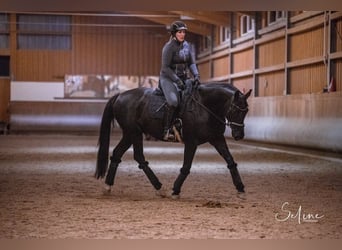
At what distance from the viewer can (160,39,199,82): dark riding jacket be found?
724 centimetres

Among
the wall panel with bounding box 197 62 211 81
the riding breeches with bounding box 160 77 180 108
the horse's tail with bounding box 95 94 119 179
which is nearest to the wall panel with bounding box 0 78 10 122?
the wall panel with bounding box 197 62 211 81

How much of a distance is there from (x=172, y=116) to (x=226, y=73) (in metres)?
17.0

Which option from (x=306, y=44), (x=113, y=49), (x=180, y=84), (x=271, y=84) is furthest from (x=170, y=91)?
(x=113, y=49)

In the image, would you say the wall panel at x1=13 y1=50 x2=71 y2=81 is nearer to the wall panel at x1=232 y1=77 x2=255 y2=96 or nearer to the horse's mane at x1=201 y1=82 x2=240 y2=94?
the wall panel at x1=232 y1=77 x2=255 y2=96

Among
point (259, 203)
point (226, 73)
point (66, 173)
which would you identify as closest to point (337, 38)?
point (66, 173)

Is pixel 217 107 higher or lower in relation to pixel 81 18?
lower

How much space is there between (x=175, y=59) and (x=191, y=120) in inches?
28.3

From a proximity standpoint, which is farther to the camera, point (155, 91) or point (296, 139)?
point (296, 139)

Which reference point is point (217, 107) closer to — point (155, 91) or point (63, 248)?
point (155, 91)

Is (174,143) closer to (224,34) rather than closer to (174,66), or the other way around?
(224,34)

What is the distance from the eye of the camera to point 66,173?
10398 millimetres

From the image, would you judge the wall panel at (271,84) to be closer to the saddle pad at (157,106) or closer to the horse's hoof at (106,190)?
the saddle pad at (157,106)

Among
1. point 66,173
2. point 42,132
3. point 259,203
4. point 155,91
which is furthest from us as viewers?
point 42,132

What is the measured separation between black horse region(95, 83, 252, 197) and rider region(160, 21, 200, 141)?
0.13 metres
